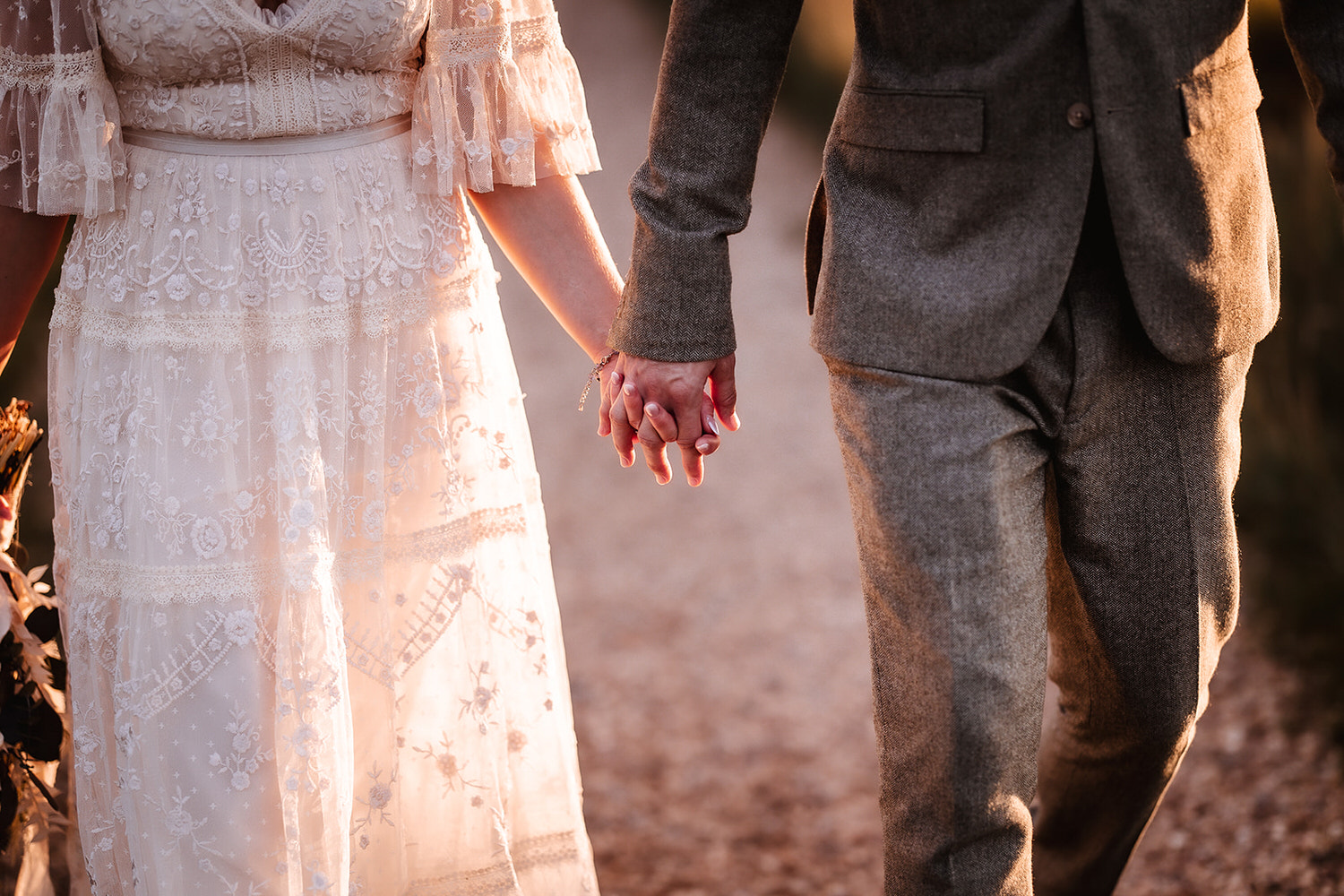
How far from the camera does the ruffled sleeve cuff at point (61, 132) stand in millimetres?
1819

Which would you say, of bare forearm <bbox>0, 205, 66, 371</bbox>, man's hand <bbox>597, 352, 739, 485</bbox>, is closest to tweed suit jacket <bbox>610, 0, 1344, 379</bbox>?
man's hand <bbox>597, 352, 739, 485</bbox>

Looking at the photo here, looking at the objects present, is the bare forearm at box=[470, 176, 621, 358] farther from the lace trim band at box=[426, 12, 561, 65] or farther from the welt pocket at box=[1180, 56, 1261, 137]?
the welt pocket at box=[1180, 56, 1261, 137]

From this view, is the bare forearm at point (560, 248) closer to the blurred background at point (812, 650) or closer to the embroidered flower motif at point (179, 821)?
the embroidered flower motif at point (179, 821)

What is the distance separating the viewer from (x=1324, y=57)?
179cm

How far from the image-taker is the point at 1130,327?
1780 mm

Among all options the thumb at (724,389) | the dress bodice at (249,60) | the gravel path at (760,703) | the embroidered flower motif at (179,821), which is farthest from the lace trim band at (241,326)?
the gravel path at (760,703)

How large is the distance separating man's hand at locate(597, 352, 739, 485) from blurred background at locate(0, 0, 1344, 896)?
1.42 m

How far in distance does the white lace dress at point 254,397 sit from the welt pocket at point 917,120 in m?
0.56

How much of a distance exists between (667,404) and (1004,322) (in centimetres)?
55

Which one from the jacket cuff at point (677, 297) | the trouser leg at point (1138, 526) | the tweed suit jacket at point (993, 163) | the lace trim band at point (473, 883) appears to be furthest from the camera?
the lace trim band at point (473, 883)

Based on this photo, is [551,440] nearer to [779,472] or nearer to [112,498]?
[779,472]

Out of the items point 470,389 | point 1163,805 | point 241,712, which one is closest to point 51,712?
point 241,712

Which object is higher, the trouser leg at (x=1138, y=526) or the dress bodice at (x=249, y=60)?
the dress bodice at (x=249, y=60)

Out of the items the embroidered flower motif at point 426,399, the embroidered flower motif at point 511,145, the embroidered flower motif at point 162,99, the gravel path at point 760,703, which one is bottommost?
the gravel path at point 760,703
